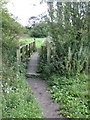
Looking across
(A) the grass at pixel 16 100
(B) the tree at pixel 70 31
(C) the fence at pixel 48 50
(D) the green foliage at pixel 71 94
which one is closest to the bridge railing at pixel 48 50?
(C) the fence at pixel 48 50

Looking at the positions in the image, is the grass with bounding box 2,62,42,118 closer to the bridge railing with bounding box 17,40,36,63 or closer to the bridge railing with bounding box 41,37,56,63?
the bridge railing with bounding box 17,40,36,63

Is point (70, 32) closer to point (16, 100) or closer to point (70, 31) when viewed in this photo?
point (70, 31)

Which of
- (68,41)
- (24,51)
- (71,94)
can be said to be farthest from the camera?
(68,41)

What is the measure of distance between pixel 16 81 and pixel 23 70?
29.8 inches

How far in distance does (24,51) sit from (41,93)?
108 centimetres

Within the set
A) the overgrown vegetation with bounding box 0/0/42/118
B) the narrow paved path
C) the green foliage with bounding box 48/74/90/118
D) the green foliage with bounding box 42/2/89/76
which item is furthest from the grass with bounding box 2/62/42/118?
the green foliage with bounding box 42/2/89/76

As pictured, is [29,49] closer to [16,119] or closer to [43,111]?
[43,111]

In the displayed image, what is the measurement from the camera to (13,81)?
395 cm

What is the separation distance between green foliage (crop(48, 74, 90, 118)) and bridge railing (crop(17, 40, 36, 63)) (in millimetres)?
604

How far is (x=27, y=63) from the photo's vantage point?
4.93 metres

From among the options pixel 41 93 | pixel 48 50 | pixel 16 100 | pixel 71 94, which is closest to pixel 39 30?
pixel 48 50

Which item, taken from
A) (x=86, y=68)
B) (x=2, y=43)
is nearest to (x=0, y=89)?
(x=2, y=43)

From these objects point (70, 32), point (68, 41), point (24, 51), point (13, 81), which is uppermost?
point (70, 32)

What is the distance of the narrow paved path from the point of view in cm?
343
